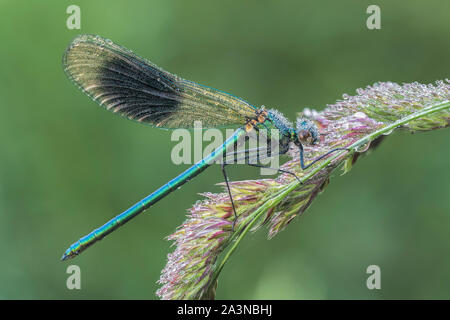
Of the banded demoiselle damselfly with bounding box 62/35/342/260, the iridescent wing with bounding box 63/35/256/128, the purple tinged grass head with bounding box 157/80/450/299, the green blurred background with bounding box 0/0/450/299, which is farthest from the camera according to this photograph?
the green blurred background with bounding box 0/0/450/299

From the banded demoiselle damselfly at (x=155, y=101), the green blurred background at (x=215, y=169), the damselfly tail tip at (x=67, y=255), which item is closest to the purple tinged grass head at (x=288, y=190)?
the banded demoiselle damselfly at (x=155, y=101)

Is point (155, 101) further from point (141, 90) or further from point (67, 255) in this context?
point (67, 255)

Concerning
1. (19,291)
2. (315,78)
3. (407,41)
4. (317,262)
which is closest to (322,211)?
(317,262)

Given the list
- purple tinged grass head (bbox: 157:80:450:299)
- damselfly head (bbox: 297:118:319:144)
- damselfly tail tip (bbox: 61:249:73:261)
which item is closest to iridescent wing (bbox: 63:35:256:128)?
damselfly head (bbox: 297:118:319:144)

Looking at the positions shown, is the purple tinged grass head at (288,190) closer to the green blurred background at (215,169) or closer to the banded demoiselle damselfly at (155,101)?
the banded demoiselle damselfly at (155,101)

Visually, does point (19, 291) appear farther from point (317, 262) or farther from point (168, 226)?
point (317, 262)

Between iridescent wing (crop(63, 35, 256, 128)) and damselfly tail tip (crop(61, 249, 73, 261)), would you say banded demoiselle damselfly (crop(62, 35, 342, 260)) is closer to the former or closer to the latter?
iridescent wing (crop(63, 35, 256, 128))

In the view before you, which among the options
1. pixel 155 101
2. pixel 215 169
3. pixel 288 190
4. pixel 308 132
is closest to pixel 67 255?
pixel 155 101
